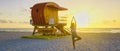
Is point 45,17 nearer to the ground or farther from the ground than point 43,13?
nearer to the ground

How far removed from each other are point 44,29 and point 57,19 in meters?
2.70

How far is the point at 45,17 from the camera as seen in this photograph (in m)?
26.5

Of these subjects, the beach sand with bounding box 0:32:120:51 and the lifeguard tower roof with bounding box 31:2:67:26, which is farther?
the lifeguard tower roof with bounding box 31:2:67:26

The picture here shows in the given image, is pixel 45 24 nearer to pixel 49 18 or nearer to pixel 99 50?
pixel 49 18

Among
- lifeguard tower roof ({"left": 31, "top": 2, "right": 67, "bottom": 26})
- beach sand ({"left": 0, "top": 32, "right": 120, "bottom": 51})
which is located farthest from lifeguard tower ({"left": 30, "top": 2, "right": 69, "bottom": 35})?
beach sand ({"left": 0, "top": 32, "right": 120, "bottom": 51})

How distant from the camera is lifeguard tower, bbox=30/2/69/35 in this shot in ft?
87.4

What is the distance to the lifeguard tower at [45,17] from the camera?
26625mm

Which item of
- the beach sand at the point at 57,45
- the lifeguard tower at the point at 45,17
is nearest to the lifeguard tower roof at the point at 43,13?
the lifeguard tower at the point at 45,17

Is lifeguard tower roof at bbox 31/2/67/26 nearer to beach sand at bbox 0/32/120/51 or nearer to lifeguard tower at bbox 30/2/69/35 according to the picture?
lifeguard tower at bbox 30/2/69/35

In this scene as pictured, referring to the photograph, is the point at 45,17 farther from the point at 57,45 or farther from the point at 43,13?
the point at 57,45

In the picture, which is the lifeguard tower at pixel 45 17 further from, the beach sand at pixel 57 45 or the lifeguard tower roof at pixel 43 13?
the beach sand at pixel 57 45

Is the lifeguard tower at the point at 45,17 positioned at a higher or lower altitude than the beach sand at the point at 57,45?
higher

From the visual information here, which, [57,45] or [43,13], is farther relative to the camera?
[43,13]

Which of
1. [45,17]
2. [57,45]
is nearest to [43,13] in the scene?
[45,17]
